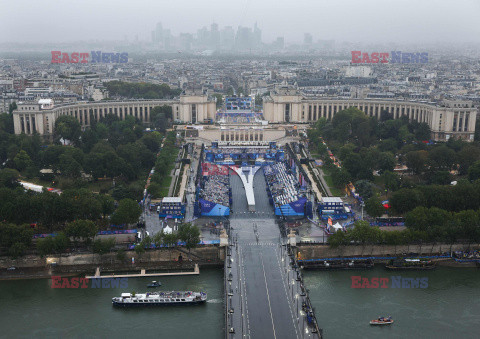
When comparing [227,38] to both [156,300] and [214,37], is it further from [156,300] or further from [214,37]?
[156,300]

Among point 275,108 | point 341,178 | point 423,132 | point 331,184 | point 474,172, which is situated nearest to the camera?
point 474,172

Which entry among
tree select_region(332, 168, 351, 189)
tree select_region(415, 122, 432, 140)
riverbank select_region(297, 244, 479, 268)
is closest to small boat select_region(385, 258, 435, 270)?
riverbank select_region(297, 244, 479, 268)

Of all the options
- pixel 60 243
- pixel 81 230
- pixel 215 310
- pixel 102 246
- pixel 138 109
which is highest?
pixel 138 109

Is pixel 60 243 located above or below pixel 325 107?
below

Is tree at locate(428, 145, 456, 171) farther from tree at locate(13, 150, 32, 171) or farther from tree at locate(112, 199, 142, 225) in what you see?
tree at locate(13, 150, 32, 171)

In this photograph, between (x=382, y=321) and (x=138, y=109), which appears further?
(x=138, y=109)

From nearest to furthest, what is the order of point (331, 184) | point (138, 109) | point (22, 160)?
1. point (331, 184)
2. point (22, 160)
3. point (138, 109)

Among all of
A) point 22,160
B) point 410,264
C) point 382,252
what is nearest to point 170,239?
A: point 382,252
